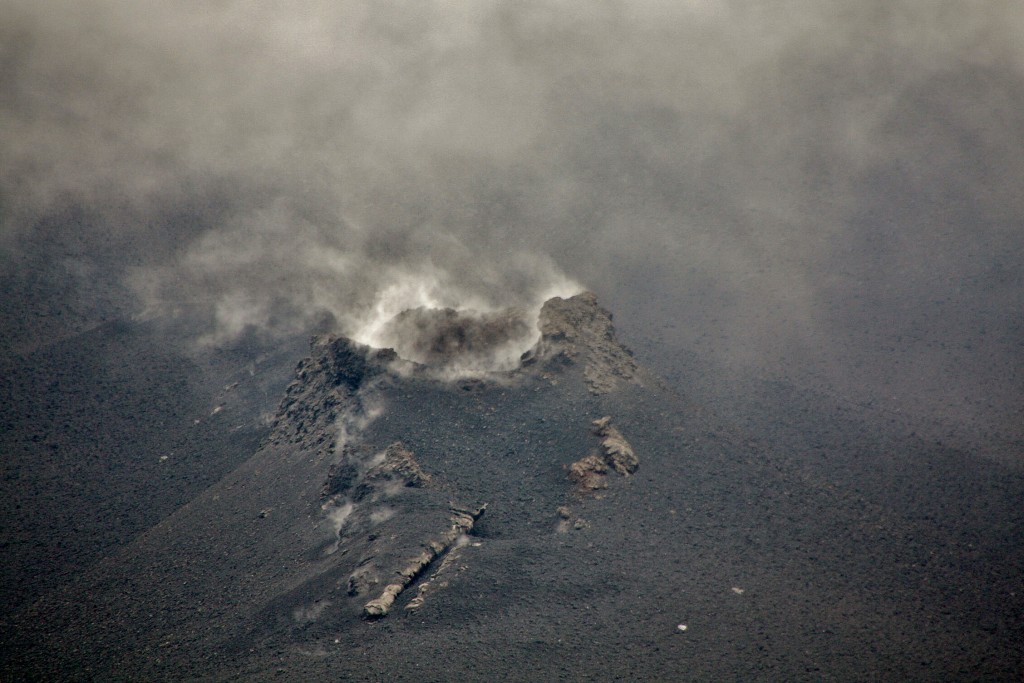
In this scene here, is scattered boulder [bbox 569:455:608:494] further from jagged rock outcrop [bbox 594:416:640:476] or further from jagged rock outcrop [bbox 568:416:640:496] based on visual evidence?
jagged rock outcrop [bbox 594:416:640:476]

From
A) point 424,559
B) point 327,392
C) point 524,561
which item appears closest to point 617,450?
point 524,561

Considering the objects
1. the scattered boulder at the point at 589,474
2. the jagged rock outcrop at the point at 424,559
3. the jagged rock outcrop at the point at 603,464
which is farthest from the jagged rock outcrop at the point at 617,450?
the jagged rock outcrop at the point at 424,559

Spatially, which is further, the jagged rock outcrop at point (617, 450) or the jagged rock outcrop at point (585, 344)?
the jagged rock outcrop at point (585, 344)

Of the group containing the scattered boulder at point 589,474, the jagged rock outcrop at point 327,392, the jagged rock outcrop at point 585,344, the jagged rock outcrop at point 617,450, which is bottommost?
the scattered boulder at point 589,474

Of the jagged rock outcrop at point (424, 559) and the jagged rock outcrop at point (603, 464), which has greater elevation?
the jagged rock outcrop at point (603, 464)

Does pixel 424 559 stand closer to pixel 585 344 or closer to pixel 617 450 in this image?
pixel 617 450

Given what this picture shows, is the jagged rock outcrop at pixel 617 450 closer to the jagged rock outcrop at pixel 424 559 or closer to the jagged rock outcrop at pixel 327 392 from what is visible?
the jagged rock outcrop at pixel 424 559
